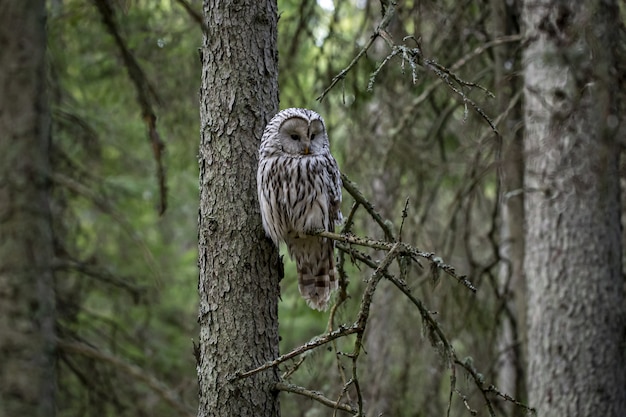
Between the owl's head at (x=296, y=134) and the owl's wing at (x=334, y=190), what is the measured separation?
13 cm

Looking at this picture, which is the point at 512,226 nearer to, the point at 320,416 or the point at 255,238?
the point at 320,416

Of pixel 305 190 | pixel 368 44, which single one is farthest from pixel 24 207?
pixel 305 190

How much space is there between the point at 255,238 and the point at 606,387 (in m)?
3.11

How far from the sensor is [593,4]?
3.47m

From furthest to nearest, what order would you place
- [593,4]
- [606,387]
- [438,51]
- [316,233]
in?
[438,51]
[606,387]
[316,233]
[593,4]

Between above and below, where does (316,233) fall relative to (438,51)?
below

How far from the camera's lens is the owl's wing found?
423 cm

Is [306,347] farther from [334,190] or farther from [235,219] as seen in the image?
[334,190]

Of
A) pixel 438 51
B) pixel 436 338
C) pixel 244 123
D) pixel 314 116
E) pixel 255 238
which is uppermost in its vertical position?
pixel 438 51

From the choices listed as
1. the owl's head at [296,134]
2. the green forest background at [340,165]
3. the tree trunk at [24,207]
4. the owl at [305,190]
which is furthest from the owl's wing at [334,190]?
the tree trunk at [24,207]

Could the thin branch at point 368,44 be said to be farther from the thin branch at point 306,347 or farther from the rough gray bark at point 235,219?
the thin branch at point 306,347

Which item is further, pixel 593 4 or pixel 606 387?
pixel 606 387

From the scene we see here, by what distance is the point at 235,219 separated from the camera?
3648 mm

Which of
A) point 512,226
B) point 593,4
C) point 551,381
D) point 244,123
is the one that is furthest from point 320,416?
point 593,4
